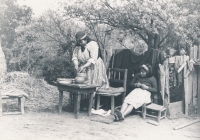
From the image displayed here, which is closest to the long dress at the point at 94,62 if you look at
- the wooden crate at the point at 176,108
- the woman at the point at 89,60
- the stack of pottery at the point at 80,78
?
the woman at the point at 89,60

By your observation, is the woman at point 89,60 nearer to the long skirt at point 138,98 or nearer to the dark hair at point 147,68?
the long skirt at point 138,98

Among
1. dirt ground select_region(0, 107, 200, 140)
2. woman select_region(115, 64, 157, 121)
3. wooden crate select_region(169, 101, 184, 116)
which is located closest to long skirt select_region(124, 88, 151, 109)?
woman select_region(115, 64, 157, 121)

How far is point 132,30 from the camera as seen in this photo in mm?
7375

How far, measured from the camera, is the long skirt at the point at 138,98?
526cm

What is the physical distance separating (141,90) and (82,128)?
72.4 inches

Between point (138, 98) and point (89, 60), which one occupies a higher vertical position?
point (89, 60)

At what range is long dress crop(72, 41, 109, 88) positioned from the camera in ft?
18.2

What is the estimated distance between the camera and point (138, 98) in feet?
17.5

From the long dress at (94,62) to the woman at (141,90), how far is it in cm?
77

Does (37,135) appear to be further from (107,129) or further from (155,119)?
(155,119)

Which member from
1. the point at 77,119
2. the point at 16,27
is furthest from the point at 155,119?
the point at 16,27

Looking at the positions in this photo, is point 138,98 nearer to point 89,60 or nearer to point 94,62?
point 94,62

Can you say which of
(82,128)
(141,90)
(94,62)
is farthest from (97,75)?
(82,128)

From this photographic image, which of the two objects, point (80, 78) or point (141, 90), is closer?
point (80, 78)
